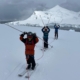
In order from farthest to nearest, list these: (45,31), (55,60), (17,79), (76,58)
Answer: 1. (45,31)
2. (76,58)
3. (55,60)
4. (17,79)

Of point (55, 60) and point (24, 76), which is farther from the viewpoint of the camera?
point (55, 60)

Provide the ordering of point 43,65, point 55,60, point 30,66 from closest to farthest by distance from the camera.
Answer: point 30,66 → point 43,65 → point 55,60

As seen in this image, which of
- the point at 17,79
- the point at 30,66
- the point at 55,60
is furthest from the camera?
the point at 55,60

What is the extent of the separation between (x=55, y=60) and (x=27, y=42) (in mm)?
2619

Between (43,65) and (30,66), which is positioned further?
(43,65)

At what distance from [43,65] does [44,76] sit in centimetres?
135

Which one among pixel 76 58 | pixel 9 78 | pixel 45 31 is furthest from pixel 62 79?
pixel 45 31

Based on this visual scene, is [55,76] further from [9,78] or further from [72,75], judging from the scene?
[9,78]

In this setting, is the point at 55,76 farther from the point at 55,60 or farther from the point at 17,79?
the point at 55,60

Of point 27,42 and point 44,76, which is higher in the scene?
point 27,42

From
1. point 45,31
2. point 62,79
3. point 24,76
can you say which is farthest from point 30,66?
point 45,31

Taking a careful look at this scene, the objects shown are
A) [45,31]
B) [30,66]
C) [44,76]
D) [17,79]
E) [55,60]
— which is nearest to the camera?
[17,79]

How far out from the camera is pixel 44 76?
7488 mm

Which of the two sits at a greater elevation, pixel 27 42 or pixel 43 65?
pixel 27 42
